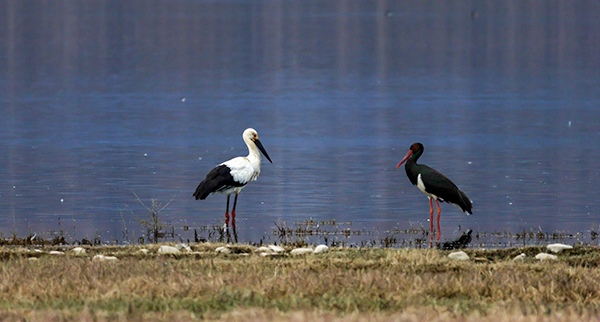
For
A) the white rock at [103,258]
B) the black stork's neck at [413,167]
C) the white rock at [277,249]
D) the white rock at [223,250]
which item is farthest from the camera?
the black stork's neck at [413,167]

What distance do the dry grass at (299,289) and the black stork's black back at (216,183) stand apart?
6.60 m

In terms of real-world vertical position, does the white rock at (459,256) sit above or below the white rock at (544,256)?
above

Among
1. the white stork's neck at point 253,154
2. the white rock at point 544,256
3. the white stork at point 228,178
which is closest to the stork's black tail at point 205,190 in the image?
the white stork at point 228,178

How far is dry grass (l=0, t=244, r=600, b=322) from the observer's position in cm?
811

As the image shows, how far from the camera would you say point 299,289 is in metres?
9.00

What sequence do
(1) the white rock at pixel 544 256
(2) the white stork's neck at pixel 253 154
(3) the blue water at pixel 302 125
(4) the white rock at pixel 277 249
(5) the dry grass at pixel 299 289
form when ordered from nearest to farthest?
1. (5) the dry grass at pixel 299 289
2. (1) the white rock at pixel 544 256
3. (4) the white rock at pixel 277 249
4. (3) the blue water at pixel 302 125
5. (2) the white stork's neck at pixel 253 154

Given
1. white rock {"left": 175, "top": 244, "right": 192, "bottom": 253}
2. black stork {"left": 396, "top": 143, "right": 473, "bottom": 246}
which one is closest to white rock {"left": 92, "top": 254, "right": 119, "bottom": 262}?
white rock {"left": 175, "top": 244, "right": 192, "bottom": 253}

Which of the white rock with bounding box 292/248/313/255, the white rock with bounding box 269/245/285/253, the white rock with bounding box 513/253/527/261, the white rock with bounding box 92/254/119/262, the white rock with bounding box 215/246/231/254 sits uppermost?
the white rock with bounding box 92/254/119/262

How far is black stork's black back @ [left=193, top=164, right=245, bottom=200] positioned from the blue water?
43 cm

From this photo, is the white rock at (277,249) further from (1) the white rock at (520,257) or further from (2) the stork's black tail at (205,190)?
(2) the stork's black tail at (205,190)

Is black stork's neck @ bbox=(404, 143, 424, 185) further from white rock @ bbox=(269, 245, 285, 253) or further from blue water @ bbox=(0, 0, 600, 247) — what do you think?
white rock @ bbox=(269, 245, 285, 253)

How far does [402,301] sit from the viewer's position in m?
8.59

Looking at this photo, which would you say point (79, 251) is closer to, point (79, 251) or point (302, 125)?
point (79, 251)

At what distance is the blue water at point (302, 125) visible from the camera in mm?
18391
